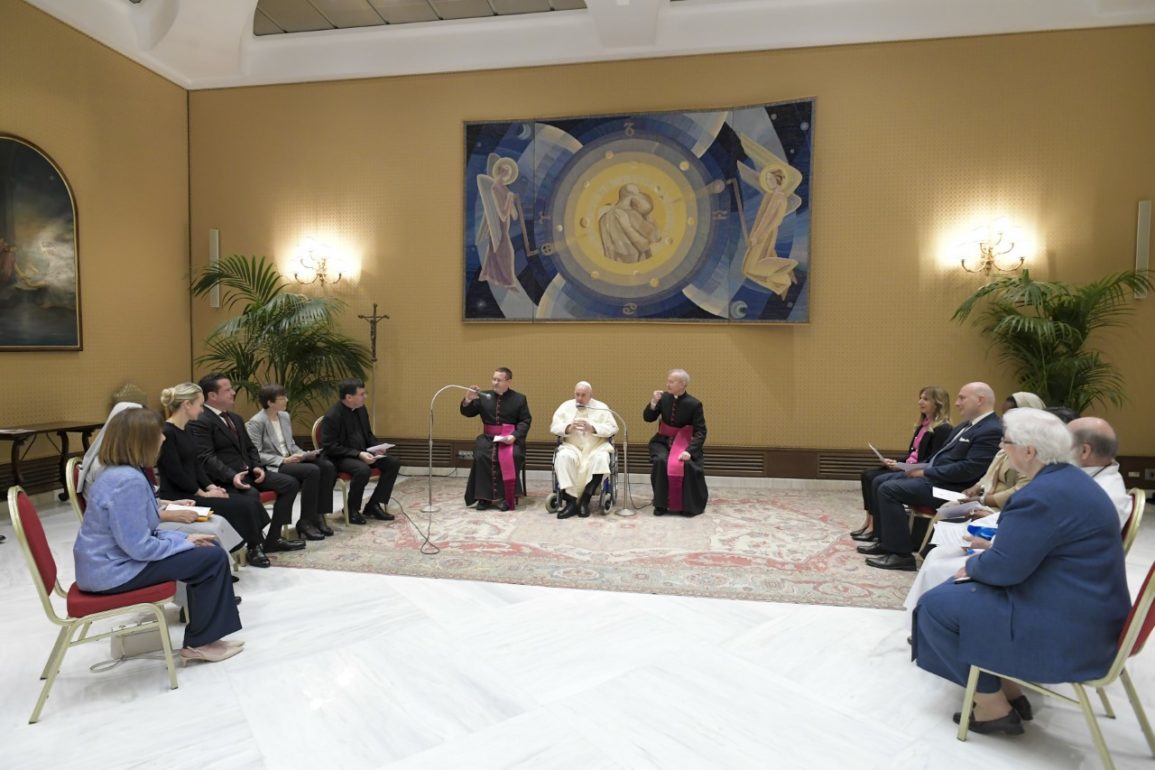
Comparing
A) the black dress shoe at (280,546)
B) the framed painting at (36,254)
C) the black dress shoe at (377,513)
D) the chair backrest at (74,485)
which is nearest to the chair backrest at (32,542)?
the chair backrest at (74,485)

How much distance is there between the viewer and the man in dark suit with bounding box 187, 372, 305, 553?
4.77 metres

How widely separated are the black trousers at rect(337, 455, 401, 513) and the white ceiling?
493cm

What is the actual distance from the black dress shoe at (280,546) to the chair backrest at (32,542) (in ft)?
6.98

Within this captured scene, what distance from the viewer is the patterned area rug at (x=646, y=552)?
4.50 metres

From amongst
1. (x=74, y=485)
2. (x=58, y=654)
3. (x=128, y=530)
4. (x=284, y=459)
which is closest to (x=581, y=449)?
(x=284, y=459)

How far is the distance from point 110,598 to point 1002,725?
3.86 meters

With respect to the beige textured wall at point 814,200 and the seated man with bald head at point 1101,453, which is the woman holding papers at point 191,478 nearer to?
the beige textured wall at point 814,200

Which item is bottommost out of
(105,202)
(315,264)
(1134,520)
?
(1134,520)

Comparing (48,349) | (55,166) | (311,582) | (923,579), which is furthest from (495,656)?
(55,166)

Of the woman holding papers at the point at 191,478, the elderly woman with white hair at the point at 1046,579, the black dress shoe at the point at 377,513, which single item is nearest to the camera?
the elderly woman with white hair at the point at 1046,579

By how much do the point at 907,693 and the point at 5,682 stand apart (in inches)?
167

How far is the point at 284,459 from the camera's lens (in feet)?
18.1

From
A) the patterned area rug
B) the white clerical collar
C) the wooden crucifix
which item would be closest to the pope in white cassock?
the patterned area rug

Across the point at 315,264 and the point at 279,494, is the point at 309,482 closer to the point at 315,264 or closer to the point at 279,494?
the point at 279,494
